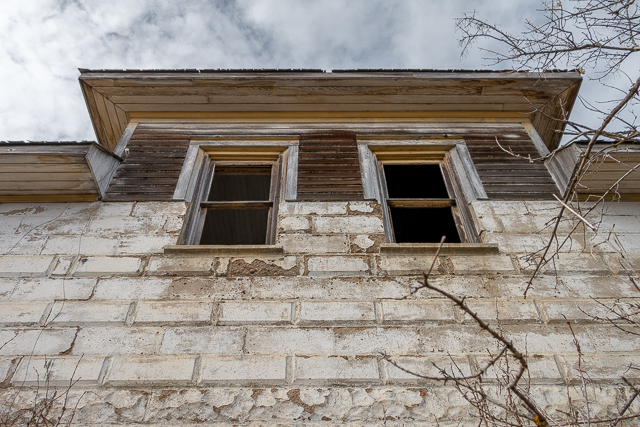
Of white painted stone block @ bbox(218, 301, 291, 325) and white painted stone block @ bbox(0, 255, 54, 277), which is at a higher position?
white painted stone block @ bbox(0, 255, 54, 277)

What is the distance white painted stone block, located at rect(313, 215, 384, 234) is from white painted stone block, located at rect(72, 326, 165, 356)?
172 centimetres

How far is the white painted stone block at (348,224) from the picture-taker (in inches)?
170

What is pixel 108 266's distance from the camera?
3.91 metres

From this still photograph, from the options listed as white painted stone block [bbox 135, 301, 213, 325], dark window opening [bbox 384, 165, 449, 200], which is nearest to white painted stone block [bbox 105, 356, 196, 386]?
white painted stone block [bbox 135, 301, 213, 325]

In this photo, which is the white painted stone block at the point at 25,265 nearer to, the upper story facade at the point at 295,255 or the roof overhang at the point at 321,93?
the upper story facade at the point at 295,255

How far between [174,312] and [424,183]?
3.92 metres

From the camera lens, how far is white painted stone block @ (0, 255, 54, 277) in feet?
12.6

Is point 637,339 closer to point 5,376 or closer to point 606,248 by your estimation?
point 606,248

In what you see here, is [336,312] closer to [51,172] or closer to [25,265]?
[25,265]

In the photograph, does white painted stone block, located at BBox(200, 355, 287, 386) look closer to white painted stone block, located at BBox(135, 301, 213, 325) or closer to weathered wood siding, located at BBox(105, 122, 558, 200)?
white painted stone block, located at BBox(135, 301, 213, 325)

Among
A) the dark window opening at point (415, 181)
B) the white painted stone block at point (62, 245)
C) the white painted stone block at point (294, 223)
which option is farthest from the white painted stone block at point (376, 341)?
the dark window opening at point (415, 181)

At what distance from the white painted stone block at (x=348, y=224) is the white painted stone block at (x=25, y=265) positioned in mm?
2348

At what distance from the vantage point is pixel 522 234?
431cm

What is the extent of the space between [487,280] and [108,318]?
9.88 ft
